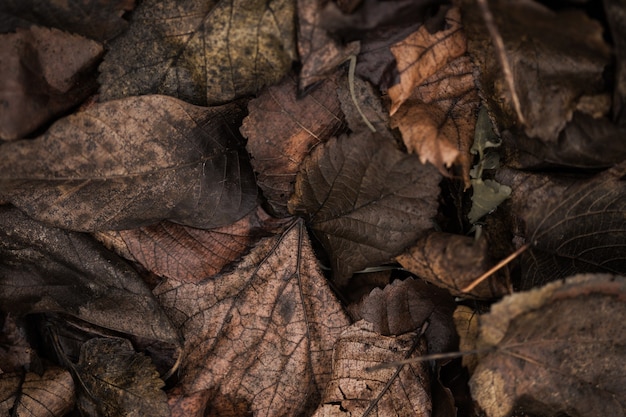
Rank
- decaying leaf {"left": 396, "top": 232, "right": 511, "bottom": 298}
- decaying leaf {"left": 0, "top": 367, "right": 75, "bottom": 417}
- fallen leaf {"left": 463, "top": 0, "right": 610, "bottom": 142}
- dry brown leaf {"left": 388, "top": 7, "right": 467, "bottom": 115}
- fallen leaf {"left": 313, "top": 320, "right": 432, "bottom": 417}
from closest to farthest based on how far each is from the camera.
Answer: fallen leaf {"left": 463, "top": 0, "right": 610, "bottom": 142} < decaying leaf {"left": 396, "top": 232, "right": 511, "bottom": 298} < dry brown leaf {"left": 388, "top": 7, "right": 467, "bottom": 115} < fallen leaf {"left": 313, "top": 320, "right": 432, "bottom": 417} < decaying leaf {"left": 0, "top": 367, "right": 75, "bottom": 417}

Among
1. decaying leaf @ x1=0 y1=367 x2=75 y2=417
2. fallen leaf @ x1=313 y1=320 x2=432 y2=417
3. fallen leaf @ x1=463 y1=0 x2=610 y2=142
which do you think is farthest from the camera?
decaying leaf @ x1=0 y1=367 x2=75 y2=417

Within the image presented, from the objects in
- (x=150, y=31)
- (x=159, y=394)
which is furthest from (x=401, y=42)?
(x=159, y=394)

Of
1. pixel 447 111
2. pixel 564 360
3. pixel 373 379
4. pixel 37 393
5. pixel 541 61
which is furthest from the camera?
pixel 37 393

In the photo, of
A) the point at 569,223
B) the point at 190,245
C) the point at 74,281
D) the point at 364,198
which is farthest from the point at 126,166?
the point at 569,223

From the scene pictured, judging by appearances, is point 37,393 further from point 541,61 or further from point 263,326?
point 541,61

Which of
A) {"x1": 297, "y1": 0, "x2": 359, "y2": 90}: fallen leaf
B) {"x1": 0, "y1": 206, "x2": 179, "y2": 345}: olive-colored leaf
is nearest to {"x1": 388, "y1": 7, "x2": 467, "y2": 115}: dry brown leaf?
{"x1": 297, "y1": 0, "x2": 359, "y2": 90}: fallen leaf

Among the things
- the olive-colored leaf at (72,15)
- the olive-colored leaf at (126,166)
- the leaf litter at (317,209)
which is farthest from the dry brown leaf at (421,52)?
the olive-colored leaf at (72,15)

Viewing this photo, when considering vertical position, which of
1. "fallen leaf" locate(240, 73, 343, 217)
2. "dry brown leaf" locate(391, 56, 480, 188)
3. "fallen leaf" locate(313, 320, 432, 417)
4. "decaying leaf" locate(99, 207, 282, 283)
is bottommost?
"fallen leaf" locate(313, 320, 432, 417)

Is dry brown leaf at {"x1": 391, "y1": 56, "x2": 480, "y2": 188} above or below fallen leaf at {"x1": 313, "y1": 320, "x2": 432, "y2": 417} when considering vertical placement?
above

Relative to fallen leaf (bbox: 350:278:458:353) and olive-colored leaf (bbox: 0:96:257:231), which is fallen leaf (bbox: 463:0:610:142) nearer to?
fallen leaf (bbox: 350:278:458:353)
